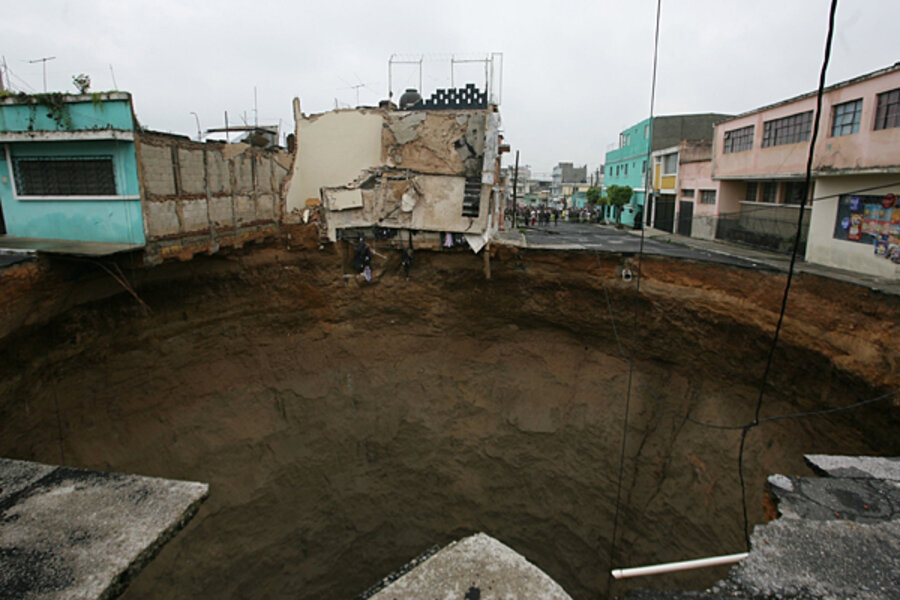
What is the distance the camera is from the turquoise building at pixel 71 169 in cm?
786

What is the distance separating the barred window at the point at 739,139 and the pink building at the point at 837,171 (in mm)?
36

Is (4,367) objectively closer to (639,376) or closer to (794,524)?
(794,524)

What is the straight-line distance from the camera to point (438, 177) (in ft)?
37.3

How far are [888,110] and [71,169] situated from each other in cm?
1574

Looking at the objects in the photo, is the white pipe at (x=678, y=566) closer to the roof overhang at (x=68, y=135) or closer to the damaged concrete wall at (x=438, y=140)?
the roof overhang at (x=68, y=135)

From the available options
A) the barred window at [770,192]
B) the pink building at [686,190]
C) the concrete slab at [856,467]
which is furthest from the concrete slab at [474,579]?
the pink building at [686,190]

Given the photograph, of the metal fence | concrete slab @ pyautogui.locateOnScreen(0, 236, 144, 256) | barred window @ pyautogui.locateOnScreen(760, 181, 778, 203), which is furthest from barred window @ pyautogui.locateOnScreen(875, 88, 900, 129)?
concrete slab @ pyautogui.locateOnScreen(0, 236, 144, 256)

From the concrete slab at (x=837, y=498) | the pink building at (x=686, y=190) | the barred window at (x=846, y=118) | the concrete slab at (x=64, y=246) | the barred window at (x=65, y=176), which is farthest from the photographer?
the pink building at (x=686, y=190)

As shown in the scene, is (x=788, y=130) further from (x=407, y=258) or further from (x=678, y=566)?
(x=678, y=566)

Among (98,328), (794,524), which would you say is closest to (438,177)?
(98,328)

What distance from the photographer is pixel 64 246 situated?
795cm

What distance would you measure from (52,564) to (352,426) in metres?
8.72

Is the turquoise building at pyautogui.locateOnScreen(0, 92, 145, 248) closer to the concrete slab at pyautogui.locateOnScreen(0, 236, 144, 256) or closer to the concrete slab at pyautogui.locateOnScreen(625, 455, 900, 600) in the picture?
the concrete slab at pyautogui.locateOnScreen(0, 236, 144, 256)

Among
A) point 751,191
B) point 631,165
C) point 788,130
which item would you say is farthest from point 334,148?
point 631,165
